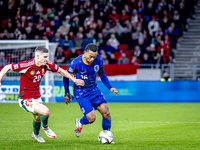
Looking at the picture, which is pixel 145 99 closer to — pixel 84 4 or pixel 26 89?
pixel 84 4

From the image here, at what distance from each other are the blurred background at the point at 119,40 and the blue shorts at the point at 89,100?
316 inches

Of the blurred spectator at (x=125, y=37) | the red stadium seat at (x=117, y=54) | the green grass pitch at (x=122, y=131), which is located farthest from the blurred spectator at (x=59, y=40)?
the green grass pitch at (x=122, y=131)

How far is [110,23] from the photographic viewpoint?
63.0ft

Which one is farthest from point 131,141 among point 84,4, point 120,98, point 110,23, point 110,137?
point 84,4

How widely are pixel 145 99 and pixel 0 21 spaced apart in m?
9.94

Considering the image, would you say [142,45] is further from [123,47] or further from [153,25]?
[153,25]

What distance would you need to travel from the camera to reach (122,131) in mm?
7684

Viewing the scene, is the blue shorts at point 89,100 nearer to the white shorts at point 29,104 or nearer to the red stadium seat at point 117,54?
the white shorts at point 29,104

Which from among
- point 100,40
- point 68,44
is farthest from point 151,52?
point 68,44

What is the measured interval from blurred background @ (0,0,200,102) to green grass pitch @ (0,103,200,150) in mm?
3571

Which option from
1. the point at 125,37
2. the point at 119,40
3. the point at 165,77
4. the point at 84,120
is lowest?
the point at 84,120

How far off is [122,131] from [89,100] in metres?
1.75

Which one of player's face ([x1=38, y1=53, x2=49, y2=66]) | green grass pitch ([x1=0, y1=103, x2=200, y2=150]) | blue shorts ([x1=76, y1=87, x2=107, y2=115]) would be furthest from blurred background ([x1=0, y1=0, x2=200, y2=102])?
player's face ([x1=38, y1=53, x2=49, y2=66])

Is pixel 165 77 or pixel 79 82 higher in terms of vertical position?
pixel 79 82
